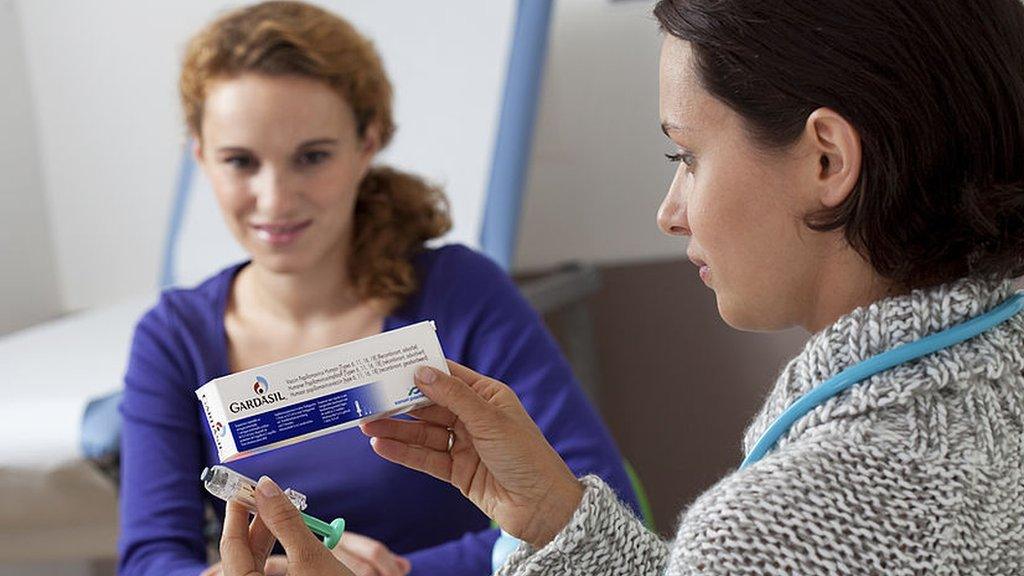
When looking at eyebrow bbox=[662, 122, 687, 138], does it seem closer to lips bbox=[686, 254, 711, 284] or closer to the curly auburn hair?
lips bbox=[686, 254, 711, 284]

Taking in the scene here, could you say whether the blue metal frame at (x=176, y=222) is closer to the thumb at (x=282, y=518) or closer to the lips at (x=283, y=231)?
the lips at (x=283, y=231)

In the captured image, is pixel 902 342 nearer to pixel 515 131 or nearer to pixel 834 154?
pixel 834 154

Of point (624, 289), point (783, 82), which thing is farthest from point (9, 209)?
point (783, 82)

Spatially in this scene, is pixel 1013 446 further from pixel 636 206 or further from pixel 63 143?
pixel 63 143

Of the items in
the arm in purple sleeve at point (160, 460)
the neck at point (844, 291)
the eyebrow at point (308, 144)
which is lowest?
the arm in purple sleeve at point (160, 460)

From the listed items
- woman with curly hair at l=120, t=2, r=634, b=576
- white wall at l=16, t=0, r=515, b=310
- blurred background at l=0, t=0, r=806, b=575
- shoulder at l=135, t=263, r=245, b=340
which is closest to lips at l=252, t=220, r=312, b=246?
woman with curly hair at l=120, t=2, r=634, b=576

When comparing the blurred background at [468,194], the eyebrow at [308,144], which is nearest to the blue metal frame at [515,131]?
the blurred background at [468,194]

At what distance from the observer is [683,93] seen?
2.83ft

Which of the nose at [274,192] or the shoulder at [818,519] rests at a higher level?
the nose at [274,192]

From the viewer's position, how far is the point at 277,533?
2.94ft

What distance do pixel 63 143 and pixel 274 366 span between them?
193 cm

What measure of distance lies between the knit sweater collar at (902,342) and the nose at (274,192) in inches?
33.1

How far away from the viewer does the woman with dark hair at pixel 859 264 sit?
0.74m

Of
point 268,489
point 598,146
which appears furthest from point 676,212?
point 598,146
